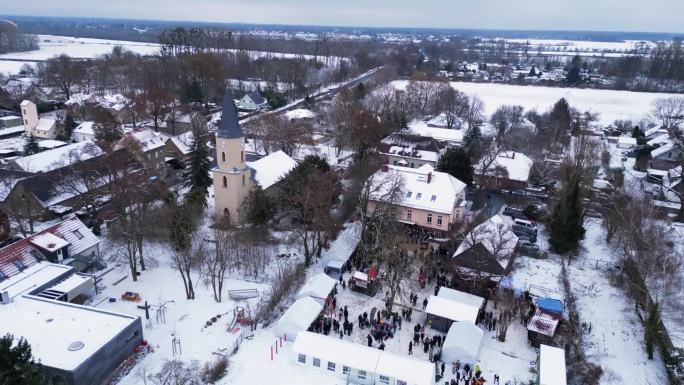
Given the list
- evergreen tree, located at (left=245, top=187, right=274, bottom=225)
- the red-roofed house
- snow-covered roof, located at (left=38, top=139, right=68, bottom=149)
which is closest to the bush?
the red-roofed house

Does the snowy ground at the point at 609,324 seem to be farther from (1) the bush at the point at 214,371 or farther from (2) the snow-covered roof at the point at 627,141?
(2) the snow-covered roof at the point at 627,141

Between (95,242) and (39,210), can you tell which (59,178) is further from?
(95,242)

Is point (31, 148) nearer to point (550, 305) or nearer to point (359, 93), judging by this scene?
point (359, 93)

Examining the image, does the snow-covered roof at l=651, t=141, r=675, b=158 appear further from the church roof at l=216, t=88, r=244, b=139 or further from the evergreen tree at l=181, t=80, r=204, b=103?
the evergreen tree at l=181, t=80, r=204, b=103

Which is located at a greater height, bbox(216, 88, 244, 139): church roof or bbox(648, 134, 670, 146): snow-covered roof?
bbox(216, 88, 244, 139): church roof

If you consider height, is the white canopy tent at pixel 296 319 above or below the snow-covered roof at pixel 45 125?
below

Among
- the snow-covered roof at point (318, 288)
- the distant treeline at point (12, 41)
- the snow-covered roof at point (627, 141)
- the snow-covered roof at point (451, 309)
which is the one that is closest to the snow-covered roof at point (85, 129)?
the snow-covered roof at point (318, 288)

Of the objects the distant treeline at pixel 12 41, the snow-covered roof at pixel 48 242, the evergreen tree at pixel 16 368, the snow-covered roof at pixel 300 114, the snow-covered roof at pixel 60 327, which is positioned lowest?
the snow-covered roof at pixel 60 327

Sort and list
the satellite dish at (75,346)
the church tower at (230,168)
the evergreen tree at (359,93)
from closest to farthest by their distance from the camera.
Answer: the satellite dish at (75,346), the church tower at (230,168), the evergreen tree at (359,93)
